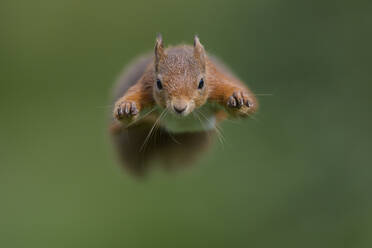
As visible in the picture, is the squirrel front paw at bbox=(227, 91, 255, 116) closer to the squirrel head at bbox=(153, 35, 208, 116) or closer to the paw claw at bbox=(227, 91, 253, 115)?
the paw claw at bbox=(227, 91, 253, 115)

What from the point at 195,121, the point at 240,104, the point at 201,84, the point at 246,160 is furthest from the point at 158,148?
the point at 246,160

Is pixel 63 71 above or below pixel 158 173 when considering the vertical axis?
above

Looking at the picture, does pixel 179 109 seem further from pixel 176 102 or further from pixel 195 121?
pixel 195 121

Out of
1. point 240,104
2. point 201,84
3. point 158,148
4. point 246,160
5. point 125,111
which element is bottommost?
point 125,111

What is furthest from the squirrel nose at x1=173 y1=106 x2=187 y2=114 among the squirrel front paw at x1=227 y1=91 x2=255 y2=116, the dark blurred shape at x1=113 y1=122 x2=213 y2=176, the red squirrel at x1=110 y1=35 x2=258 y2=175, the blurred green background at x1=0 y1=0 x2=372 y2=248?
the blurred green background at x1=0 y1=0 x2=372 y2=248

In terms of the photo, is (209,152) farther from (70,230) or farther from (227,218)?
(70,230)

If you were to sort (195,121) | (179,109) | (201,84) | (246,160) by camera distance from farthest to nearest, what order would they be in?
1. (246,160)
2. (195,121)
3. (201,84)
4. (179,109)

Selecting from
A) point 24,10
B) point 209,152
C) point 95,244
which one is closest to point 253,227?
point 95,244
